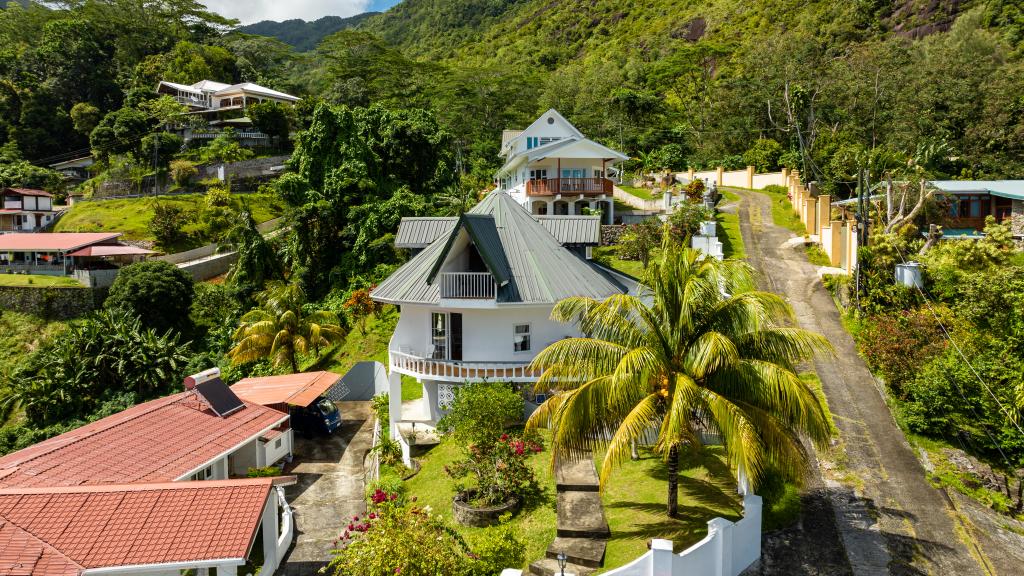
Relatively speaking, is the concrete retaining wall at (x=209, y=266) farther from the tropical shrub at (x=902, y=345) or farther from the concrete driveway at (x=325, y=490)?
the tropical shrub at (x=902, y=345)

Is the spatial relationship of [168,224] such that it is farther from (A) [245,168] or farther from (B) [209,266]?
(A) [245,168]

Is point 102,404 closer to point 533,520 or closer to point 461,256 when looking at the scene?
point 461,256

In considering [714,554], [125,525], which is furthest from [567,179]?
[125,525]

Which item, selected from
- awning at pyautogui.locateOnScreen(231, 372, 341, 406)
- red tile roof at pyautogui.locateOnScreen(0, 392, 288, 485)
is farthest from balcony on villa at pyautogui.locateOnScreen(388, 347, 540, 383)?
red tile roof at pyautogui.locateOnScreen(0, 392, 288, 485)

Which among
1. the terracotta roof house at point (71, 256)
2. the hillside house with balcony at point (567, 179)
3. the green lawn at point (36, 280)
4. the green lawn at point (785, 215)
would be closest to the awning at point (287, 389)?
the hillside house with balcony at point (567, 179)

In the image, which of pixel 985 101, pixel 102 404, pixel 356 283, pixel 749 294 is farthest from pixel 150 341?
pixel 985 101

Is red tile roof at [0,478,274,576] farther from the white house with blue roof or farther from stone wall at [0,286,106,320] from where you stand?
the white house with blue roof
